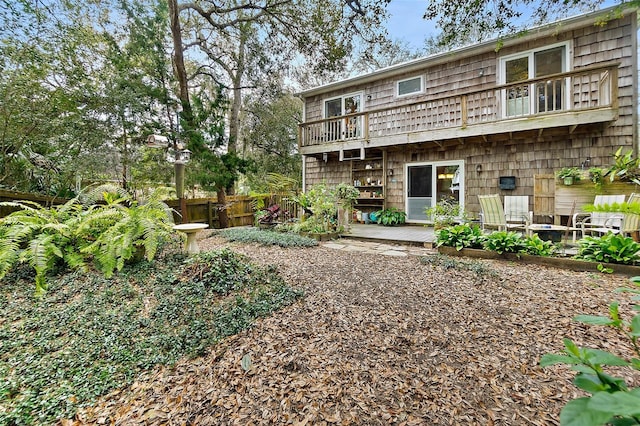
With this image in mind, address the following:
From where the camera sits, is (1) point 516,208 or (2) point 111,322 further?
(1) point 516,208

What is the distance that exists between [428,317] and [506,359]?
2.22 ft

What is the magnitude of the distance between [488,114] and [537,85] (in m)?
1.12

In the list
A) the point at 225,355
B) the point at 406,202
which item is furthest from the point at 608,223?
the point at 225,355

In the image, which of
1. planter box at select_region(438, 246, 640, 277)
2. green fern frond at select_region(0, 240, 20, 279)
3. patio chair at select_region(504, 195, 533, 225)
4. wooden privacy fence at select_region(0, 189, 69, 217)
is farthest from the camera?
patio chair at select_region(504, 195, 533, 225)

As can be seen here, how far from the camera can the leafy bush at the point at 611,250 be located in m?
3.65

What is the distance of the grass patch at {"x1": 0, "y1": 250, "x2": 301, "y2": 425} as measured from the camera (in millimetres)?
1864

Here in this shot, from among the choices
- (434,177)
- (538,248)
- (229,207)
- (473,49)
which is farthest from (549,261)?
(229,207)

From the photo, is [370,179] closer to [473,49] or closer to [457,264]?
[473,49]

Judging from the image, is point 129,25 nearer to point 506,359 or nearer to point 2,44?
point 2,44

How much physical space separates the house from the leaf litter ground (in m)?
4.52

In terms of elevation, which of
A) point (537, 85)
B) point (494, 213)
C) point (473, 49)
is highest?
point (473, 49)

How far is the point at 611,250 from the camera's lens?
12.4ft

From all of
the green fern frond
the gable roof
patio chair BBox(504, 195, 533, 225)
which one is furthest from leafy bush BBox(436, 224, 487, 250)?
the green fern frond

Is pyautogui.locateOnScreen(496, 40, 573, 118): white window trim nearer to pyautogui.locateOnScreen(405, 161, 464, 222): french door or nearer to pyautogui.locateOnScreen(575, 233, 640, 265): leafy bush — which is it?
pyautogui.locateOnScreen(405, 161, 464, 222): french door
